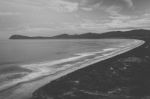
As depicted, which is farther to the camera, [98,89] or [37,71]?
[37,71]

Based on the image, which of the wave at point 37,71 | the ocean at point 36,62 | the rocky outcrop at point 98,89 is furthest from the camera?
the ocean at point 36,62

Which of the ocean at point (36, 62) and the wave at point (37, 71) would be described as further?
the ocean at point (36, 62)

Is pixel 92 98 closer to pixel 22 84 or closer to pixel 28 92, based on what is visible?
pixel 28 92

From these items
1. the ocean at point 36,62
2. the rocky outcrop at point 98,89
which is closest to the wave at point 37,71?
the ocean at point 36,62

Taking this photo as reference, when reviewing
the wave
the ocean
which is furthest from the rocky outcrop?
the ocean

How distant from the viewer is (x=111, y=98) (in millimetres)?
9344

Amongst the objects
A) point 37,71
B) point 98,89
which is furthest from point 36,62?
point 98,89

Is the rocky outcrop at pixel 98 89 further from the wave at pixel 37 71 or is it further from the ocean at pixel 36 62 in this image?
the ocean at pixel 36 62

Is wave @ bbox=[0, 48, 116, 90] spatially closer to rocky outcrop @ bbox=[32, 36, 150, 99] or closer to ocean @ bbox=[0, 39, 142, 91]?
ocean @ bbox=[0, 39, 142, 91]

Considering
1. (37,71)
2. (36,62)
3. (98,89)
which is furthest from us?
(36,62)

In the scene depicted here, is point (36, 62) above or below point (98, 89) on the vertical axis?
below

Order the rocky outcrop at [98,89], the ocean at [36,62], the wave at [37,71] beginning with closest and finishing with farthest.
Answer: the rocky outcrop at [98,89], the wave at [37,71], the ocean at [36,62]

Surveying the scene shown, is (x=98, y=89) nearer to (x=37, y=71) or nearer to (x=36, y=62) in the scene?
(x=37, y=71)

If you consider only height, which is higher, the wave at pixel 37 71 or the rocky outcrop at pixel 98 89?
the rocky outcrop at pixel 98 89
